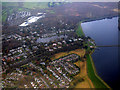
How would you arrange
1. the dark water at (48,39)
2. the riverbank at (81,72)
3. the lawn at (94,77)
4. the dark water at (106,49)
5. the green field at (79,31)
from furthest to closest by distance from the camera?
the green field at (79,31) < the dark water at (48,39) < the dark water at (106,49) < the riverbank at (81,72) < the lawn at (94,77)

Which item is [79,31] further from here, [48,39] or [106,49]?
[106,49]

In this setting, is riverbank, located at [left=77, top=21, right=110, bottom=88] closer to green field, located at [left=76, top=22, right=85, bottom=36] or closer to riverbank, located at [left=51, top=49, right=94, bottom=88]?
riverbank, located at [left=51, top=49, right=94, bottom=88]

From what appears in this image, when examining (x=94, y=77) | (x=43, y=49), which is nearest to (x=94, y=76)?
(x=94, y=77)

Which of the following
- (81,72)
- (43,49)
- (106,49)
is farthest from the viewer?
(43,49)

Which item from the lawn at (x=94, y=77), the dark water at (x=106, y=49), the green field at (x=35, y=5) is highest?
the green field at (x=35, y=5)

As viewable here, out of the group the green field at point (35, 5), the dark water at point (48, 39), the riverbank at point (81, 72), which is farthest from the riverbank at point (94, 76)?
the green field at point (35, 5)

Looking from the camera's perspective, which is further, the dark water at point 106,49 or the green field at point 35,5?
the green field at point 35,5

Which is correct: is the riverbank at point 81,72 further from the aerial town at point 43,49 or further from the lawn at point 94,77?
the lawn at point 94,77

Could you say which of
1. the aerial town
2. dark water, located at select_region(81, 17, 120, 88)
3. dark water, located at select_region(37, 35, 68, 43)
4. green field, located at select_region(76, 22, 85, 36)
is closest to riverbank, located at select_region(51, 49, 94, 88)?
the aerial town

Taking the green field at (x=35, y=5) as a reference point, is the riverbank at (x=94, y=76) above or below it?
below
